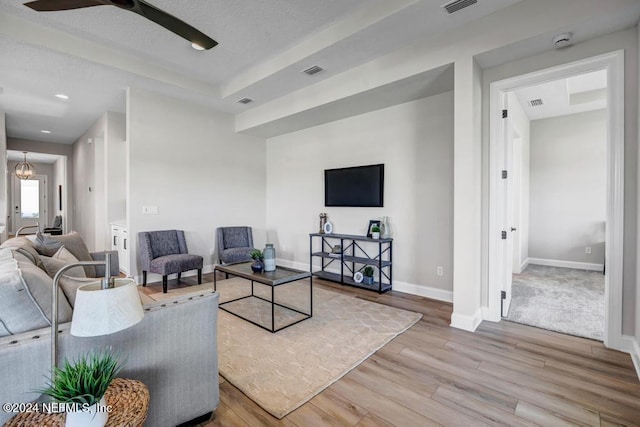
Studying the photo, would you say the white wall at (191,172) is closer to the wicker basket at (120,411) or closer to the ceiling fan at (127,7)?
the ceiling fan at (127,7)

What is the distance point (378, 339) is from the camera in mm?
2658

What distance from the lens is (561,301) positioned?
3.65 meters

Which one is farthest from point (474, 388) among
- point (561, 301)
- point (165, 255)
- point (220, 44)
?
point (165, 255)

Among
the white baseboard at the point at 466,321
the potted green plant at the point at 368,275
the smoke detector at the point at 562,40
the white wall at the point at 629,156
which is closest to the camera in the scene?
the white wall at the point at 629,156

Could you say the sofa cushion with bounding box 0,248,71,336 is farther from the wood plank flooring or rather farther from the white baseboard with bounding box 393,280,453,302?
the white baseboard with bounding box 393,280,453,302

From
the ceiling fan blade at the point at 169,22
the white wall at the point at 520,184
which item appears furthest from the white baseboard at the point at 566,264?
the ceiling fan blade at the point at 169,22

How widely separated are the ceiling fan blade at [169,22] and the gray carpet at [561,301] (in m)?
4.02

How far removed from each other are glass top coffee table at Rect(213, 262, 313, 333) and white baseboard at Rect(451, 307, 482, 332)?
4.74 ft

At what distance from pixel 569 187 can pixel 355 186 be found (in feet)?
14.1

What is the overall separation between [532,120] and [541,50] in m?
3.98

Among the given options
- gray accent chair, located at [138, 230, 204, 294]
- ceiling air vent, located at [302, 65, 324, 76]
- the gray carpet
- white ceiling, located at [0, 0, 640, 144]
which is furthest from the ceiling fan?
the gray carpet

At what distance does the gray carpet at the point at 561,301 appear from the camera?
9.68 ft

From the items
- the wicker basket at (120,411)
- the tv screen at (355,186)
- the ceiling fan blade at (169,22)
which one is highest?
the ceiling fan blade at (169,22)

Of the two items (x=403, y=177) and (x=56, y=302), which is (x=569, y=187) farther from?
(x=56, y=302)
